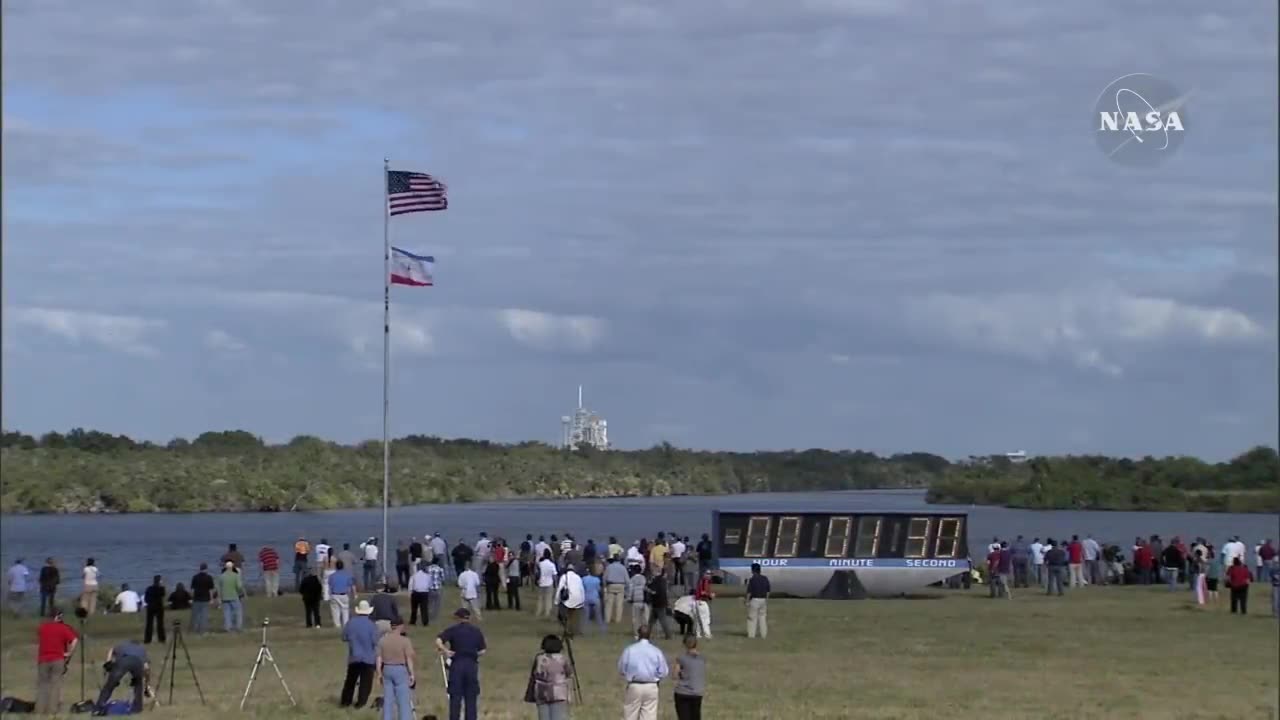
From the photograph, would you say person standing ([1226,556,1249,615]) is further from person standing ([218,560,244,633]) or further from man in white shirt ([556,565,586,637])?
person standing ([218,560,244,633])

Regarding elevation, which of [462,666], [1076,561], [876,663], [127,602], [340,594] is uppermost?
[1076,561]

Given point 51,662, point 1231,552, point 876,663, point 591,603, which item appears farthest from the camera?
point 1231,552

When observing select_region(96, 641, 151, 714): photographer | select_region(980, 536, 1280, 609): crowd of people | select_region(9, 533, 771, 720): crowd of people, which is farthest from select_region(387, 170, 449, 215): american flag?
select_region(96, 641, 151, 714): photographer

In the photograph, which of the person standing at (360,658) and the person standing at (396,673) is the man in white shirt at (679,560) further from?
the person standing at (396,673)

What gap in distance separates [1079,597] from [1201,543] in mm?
4382

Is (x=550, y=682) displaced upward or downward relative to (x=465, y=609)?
downward

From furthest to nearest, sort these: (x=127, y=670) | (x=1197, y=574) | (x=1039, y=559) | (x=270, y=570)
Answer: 1. (x=1039, y=559)
2. (x=1197, y=574)
3. (x=270, y=570)
4. (x=127, y=670)

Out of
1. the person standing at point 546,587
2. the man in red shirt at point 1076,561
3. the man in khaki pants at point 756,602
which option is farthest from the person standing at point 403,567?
the man in red shirt at point 1076,561

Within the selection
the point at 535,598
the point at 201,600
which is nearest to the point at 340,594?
the point at 201,600

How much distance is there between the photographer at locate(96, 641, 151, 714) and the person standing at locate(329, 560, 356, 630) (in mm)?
11200

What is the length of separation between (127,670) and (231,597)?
12.4 m

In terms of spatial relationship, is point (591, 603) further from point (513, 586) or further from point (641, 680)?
point (641, 680)

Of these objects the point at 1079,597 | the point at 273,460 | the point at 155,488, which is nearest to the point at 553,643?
the point at 1079,597

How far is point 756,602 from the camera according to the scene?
3412cm
